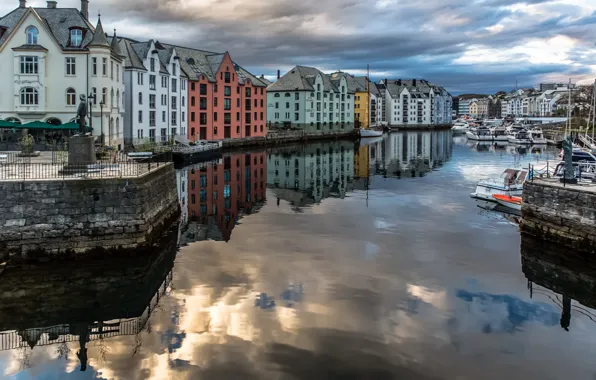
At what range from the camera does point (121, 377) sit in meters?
13.6

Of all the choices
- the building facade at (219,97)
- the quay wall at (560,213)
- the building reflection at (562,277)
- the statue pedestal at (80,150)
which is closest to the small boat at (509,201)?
the quay wall at (560,213)

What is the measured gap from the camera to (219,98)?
3378 inches

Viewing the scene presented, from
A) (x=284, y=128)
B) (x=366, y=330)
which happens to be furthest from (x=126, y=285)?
(x=284, y=128)

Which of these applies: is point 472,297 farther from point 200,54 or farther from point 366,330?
point 200,54

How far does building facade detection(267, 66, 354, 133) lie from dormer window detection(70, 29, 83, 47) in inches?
2865

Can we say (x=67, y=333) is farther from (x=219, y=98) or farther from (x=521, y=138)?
(x=521, y=138)

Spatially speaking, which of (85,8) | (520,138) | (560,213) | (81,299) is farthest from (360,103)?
(81,299)

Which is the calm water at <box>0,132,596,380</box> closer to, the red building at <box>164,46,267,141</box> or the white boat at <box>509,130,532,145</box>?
the red building at <box>164,46,267,141</box>

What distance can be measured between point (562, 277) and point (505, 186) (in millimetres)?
18134

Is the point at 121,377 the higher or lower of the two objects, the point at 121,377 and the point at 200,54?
the lower

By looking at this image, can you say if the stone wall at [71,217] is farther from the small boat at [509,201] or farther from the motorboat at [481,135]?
the motorboat at [481,135]

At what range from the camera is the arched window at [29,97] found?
47625 millimetres

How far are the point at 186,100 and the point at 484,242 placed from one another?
58091 millimetres

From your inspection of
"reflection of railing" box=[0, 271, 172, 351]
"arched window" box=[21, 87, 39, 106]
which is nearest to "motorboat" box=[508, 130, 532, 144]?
"arched window" box=[21, 87, 39, 106]
